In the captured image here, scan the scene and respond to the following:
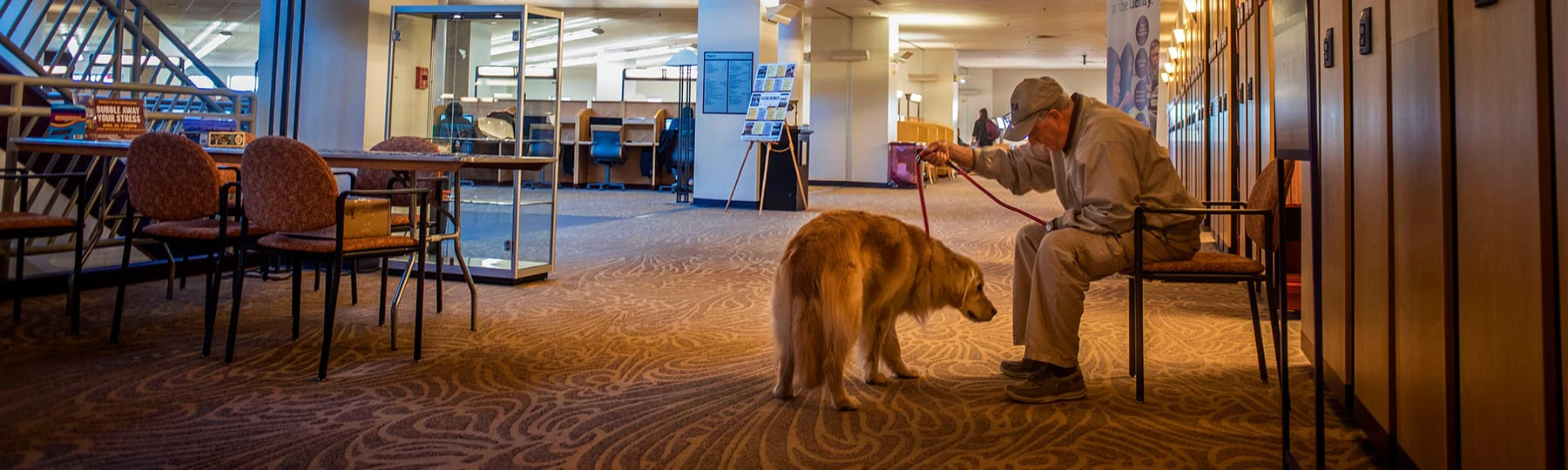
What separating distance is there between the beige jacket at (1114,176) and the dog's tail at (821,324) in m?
0.82

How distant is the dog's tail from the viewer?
272cm

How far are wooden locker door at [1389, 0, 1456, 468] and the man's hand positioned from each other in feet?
4.57

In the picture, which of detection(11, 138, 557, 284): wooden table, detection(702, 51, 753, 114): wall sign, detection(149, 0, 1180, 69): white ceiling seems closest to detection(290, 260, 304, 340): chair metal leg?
detection(11, 138, 557, 284): wooden table

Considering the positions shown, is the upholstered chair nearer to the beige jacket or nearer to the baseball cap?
the baseball cap

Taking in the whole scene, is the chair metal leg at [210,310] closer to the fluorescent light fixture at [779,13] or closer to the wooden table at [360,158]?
the wooden table at [360,158]

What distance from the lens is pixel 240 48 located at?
24.5 m

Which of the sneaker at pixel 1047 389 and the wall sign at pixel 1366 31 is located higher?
the wall sign at pixel 1366 31

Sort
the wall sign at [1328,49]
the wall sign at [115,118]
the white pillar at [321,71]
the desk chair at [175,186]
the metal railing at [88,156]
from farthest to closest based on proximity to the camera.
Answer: the white pillar at [321,71], the metal railing at [88,156], the wall sign at [115,118], the desk chair at [175,186], the wall sign at [1328,49]

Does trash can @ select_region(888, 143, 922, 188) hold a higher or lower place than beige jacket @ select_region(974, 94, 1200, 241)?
higher

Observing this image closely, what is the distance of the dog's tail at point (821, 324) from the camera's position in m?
2.72

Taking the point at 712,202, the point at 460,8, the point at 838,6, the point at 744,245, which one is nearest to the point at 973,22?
the point at 838,6

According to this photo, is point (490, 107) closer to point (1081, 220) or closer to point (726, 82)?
point (1081, 220)

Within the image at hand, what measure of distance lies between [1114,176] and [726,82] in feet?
31.6

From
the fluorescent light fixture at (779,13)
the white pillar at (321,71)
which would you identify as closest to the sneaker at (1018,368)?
the white pillar at (321,71)
